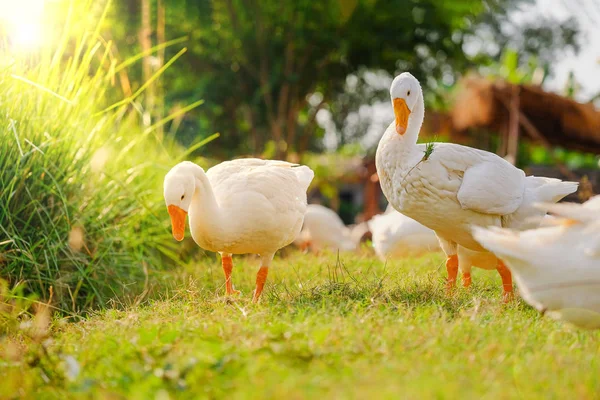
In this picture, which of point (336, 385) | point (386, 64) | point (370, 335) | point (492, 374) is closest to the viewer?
point (336, 385)

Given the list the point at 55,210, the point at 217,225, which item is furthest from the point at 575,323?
the point at 55,210

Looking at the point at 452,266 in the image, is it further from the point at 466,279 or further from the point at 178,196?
the point at 178,196

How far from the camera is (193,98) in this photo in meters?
13.6

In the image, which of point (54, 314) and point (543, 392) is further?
point (54, 314)

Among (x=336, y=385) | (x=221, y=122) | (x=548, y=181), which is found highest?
(x=548, y=181)

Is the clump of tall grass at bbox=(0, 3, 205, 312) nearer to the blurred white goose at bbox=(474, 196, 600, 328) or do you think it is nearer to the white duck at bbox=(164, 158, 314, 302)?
the white duck at bbox=(164, 158, 314, 302)

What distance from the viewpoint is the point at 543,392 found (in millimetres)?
2299

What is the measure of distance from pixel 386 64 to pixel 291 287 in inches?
391

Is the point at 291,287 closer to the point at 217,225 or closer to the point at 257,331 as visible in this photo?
the point at 217,225

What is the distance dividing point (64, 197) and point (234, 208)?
1.28 m

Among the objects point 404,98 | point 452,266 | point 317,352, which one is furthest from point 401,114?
point 317,352

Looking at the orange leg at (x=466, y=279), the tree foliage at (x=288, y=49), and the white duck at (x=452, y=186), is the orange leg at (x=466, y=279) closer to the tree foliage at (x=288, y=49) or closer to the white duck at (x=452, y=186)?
the white duck at (x=452, y=186)

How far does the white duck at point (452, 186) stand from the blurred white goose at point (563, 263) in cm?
103

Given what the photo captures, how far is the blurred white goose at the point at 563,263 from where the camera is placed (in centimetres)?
289
